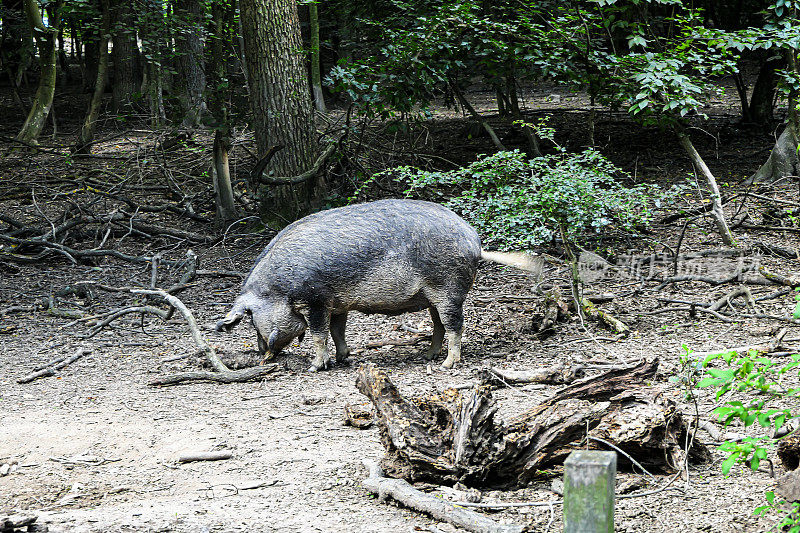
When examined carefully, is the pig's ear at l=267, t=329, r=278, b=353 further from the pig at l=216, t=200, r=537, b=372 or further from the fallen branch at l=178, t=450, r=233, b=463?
the fallen branch at l=178, t=450, r=233, b=463

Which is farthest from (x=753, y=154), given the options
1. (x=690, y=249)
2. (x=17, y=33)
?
(x=17, y=33)

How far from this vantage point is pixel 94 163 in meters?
13.7

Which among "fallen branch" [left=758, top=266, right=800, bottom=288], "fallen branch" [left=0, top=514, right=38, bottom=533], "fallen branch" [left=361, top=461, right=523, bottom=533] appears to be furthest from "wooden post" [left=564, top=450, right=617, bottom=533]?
"fallen branch" [left=758, top=266, right=800, bottom=288]

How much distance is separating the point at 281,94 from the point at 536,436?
308 inches

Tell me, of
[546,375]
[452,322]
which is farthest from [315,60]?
[546,375]

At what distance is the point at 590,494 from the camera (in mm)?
2387

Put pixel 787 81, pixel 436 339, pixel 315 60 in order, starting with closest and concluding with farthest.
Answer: pixel 436 339 → pixel 787 81 → pixel 315 60

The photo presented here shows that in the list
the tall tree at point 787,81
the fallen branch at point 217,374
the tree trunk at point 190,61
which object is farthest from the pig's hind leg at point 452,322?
the tree trunk at point 190,61

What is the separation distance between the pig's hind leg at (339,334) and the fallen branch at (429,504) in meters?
2.95

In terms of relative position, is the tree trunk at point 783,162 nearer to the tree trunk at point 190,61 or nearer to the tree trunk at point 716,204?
the tree trunk at point 716,204

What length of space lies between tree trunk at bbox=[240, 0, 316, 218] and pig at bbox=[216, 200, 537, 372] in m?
4.22

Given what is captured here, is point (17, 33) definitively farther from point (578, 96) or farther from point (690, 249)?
point (690, 249)

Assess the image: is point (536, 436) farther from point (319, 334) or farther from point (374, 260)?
point (319, 334)

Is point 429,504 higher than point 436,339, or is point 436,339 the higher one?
point 429,504
